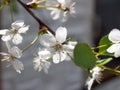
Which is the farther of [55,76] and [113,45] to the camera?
[55,76]

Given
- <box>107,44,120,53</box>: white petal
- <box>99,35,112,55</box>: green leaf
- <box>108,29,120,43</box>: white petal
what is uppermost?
<box>108,29,120,43</box>: white petal

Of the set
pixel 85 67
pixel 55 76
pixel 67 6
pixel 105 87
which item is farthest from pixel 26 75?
pixel 85 67

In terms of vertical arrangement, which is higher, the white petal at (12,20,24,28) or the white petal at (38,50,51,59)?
the white petal at (12,20,24,28)

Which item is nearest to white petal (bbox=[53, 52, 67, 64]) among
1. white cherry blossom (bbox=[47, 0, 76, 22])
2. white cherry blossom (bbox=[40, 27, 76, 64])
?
white cherry blossom (bbox=[40, 27, 76, 64])

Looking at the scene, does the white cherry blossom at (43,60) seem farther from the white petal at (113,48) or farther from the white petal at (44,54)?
the white petal at (113,48)

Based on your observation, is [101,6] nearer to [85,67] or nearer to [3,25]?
[3,25]

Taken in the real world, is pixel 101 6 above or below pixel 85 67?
below

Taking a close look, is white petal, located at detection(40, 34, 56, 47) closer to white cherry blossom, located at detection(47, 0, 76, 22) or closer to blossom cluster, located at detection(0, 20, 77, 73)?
blossom cluster, located at detection(0, 20, 77, 73)
